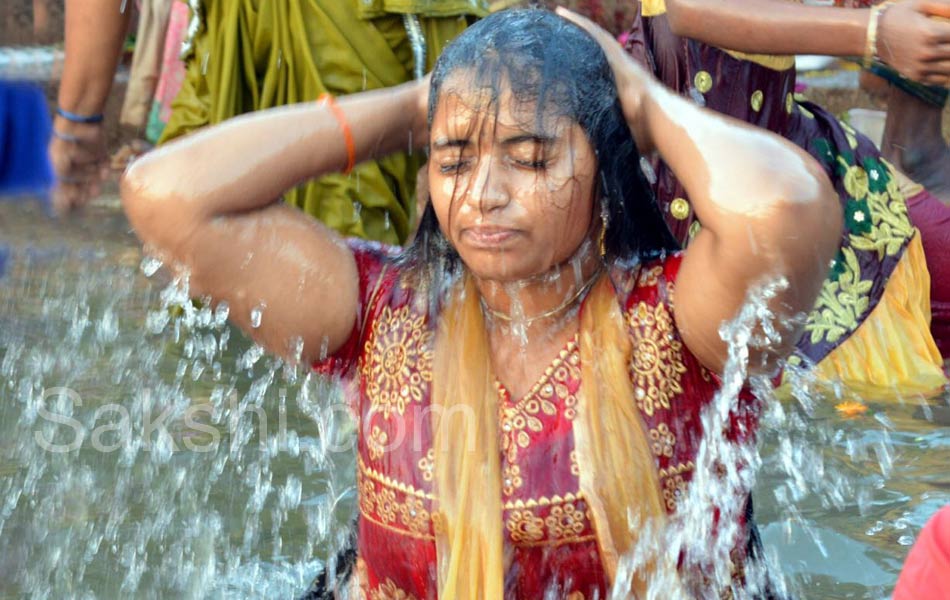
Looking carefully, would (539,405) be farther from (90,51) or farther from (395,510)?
(90,51)

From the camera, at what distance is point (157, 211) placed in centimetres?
272

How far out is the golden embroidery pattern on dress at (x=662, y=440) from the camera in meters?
2.67

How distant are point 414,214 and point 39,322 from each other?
1613 mm

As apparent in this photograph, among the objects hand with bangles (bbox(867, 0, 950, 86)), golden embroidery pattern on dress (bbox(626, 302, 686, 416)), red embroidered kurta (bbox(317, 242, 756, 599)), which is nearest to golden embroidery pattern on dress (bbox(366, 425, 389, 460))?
red embroidered kurta (bbox(317, 242, 756, 599))

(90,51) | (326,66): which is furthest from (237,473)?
(326,66)

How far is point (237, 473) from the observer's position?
424 centimetres

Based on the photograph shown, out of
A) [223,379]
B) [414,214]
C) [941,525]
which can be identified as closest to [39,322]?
[223,379]

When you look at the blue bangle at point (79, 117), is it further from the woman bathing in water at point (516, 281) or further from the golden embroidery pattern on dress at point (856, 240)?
the golden embroidery pattern on dress at point (856, 240)

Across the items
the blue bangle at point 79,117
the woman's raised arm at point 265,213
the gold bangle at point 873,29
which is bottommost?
the blue bangle at point 79,117

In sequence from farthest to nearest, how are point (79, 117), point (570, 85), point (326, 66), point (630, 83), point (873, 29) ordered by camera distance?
point (326, 66) → point (79, 117) → point (873, 29) → point (630, 83) → point (570, 85)

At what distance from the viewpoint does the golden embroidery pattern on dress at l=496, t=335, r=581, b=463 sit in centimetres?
268

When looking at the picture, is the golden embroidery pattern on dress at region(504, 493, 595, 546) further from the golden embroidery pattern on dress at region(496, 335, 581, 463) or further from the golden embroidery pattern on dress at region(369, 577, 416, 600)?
the golden embroidery pattern on dress at region(369, 577, 416, 600)

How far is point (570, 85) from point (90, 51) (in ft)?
6.76

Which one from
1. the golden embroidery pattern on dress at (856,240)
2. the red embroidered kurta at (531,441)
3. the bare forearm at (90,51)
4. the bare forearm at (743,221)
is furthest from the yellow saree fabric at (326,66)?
the bare forearm at (743,221)
